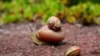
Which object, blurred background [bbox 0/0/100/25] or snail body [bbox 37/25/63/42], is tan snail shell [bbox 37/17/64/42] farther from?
blurred background [bbox 0/0/100/25]

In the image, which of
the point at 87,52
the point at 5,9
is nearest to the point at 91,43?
the point at 87,52

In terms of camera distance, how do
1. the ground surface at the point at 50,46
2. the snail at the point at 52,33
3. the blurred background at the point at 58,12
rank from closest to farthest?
the ground surface at the point at 50,46 < the snail at the point at 52,33 < the blurred background at the point at 58,12

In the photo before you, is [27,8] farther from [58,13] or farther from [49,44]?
[49,44]

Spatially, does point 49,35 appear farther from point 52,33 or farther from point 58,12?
point 58,12

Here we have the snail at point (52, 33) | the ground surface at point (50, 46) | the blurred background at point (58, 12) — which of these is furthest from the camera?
the blurred background at point (58, 12)

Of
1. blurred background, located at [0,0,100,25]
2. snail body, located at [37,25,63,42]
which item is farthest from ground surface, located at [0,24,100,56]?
blurred background, located at [0,0,100,25]

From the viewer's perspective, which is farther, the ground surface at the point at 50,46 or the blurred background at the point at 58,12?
the blurred background at the point at 58,12

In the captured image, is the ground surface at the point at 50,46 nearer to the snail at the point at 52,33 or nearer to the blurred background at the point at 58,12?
the snail at the point at 52,33

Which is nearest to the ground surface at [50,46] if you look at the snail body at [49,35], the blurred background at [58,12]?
the snail body at [49,35]
